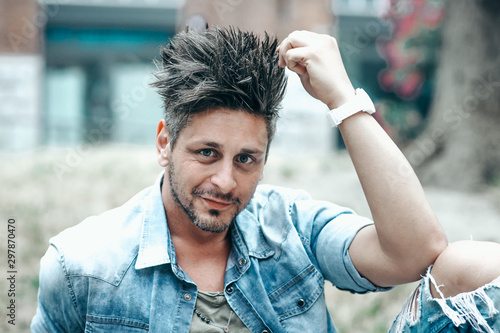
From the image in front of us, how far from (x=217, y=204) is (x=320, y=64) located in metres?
0.64

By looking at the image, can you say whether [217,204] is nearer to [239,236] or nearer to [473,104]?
[239,236]

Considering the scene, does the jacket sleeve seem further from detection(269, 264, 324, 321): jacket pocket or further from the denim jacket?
detection(269, 264, 324, 321): jacket pocket

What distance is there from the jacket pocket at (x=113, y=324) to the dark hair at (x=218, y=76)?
0.70 m

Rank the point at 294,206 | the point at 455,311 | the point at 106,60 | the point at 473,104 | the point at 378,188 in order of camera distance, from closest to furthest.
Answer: the point at 455,311 → the point at 378,188 → the point at 294,206 → the point at 473,104 → the point at 106,60

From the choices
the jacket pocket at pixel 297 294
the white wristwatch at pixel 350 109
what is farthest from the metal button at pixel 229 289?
the white wristwatch at pixel 350 109

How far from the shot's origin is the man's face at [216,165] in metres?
2.00

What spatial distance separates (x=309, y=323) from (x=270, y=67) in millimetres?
1030

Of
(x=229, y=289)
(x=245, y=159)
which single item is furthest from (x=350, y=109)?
(x=229, y=289)

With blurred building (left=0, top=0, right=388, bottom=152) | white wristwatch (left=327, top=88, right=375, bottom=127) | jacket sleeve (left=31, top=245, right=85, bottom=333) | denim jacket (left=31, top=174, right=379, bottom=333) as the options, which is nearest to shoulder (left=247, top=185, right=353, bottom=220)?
denim jacket (left=31, top=174, right=379, bottom=333)

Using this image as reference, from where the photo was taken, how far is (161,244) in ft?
6.77

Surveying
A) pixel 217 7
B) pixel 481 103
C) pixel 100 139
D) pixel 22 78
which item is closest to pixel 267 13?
pixel 217 7

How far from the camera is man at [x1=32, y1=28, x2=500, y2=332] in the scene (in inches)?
74.1

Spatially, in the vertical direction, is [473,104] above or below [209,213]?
above

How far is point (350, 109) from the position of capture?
1.94 m
